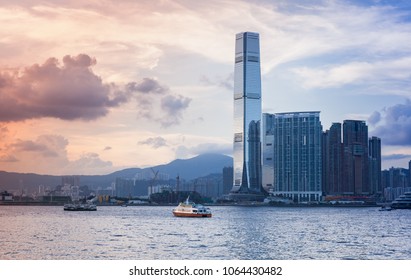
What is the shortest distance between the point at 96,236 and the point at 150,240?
5.25 meters

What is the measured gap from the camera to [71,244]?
4347cm

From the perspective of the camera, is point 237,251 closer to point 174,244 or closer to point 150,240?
point 174,244

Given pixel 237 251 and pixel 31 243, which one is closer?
pixel 237 251

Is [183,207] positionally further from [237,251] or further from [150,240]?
[237,251]

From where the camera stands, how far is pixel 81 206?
13512 centimetres

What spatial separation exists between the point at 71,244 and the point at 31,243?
107 inches
